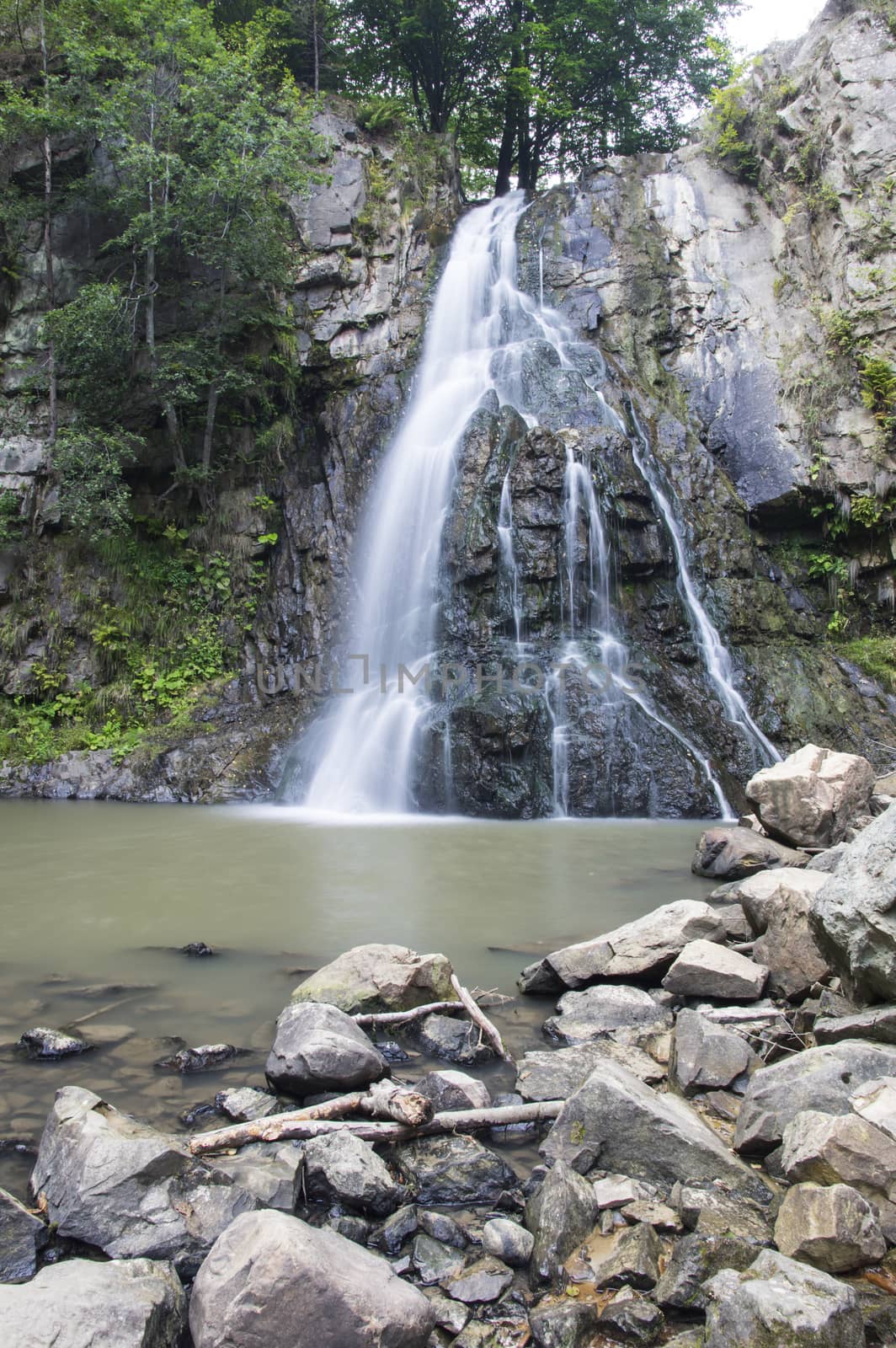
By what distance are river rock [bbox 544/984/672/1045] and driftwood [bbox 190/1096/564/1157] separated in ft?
2.57

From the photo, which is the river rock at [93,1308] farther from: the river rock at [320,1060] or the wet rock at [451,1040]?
the wet rock at [451,1040]

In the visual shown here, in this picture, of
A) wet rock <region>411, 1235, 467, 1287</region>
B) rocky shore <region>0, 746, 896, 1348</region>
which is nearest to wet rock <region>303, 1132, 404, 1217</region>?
rocky shore <region>0, 746, 896, 1348</region>

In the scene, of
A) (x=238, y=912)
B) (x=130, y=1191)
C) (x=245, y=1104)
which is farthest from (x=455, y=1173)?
(x=238, y=912)

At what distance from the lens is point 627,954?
409 centimetres

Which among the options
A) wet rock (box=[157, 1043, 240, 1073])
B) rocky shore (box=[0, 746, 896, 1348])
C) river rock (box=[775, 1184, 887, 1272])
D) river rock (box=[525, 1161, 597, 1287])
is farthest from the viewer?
wet rock (box=[157, 1043, 240, 1073])

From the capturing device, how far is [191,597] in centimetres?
1426

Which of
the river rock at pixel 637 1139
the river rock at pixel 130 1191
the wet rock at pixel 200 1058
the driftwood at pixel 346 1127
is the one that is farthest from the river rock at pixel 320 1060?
the river rock at pixel 637 1139

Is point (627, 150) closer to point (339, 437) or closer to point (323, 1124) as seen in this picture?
point (339, 437)

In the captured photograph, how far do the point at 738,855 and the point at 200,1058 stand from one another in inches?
169

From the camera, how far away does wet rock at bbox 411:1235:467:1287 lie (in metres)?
2.06

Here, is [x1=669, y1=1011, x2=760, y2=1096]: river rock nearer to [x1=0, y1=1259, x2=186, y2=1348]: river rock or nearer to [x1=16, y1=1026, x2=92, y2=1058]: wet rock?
[x1=0, y1=1259, x2=186, y2=1348]: river rock

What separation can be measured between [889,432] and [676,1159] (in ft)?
44.3

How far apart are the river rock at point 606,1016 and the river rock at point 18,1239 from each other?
2030mm

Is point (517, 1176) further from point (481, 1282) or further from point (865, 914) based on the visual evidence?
point (865, 914)
